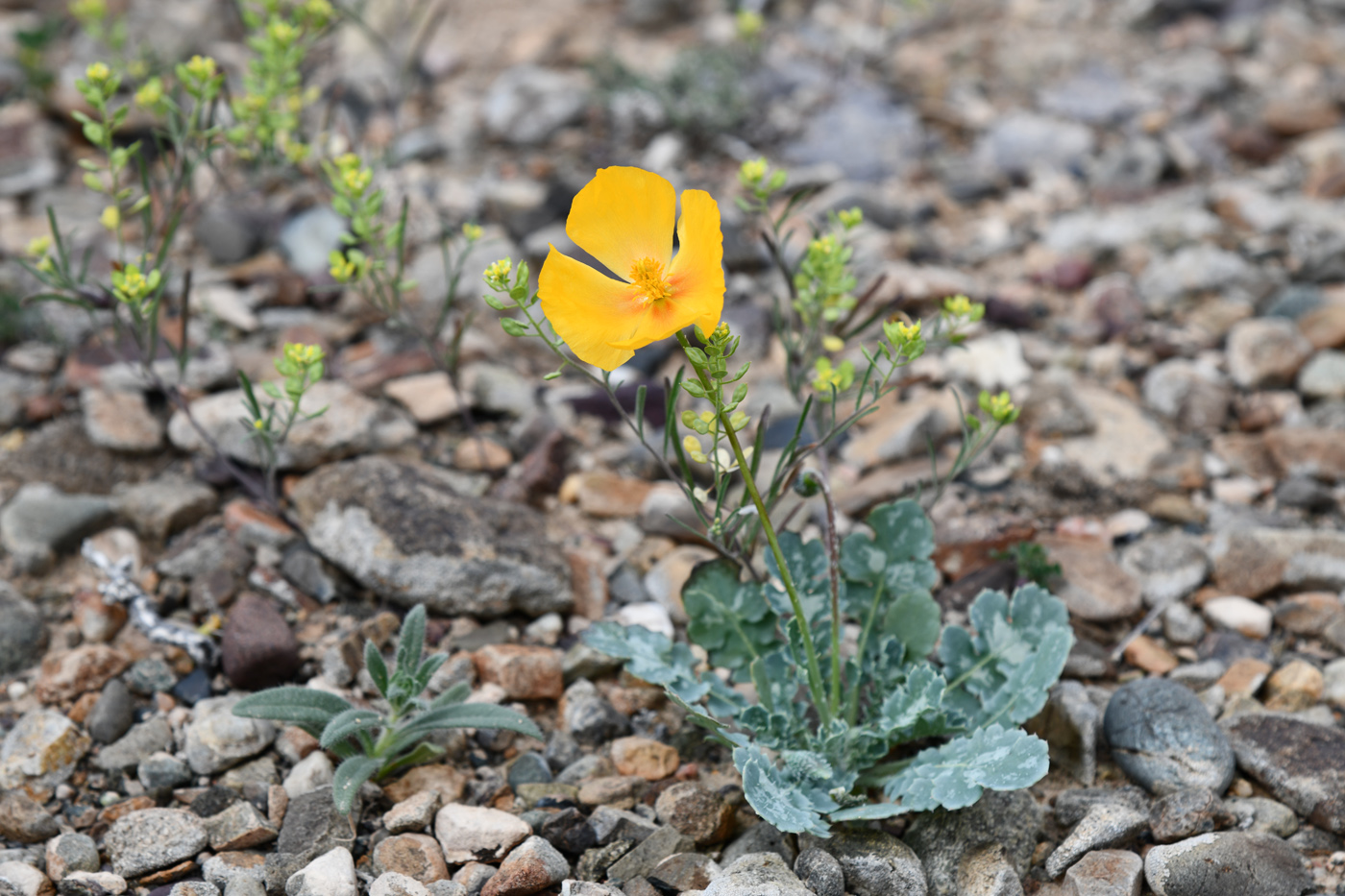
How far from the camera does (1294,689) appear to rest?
2811 mm

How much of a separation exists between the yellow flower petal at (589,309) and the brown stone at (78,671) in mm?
1769

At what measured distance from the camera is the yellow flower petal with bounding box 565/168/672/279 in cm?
199

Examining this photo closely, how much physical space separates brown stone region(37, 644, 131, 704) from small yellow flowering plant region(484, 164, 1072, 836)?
1322 millimetres

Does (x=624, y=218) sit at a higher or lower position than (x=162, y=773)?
higher

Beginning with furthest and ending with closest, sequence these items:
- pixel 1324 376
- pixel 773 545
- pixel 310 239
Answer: pixel 310 239, pixel 1324 376, pixel 773 545

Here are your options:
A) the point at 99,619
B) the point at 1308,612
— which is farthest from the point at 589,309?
the point at 1308,612

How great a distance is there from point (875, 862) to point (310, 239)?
11.3 ft

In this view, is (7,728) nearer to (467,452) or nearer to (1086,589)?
(467,452)

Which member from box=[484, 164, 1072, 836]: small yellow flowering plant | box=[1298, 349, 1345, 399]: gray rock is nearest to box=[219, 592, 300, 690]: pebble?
box=[484, 164, 1072, 836]: small yellow flowering plant

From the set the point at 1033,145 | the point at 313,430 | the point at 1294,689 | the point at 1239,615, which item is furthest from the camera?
the point at 1033,145

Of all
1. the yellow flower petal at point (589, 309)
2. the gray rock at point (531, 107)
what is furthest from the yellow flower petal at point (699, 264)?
the gray rock at point (531, 107)

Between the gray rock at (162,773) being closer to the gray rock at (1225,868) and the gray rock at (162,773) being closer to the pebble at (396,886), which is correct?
the pebble at (396,886)

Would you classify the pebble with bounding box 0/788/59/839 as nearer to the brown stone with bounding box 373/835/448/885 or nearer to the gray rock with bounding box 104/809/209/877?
the gray rock with bounding box 104/809/209/877

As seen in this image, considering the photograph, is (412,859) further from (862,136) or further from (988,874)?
(862,136)
